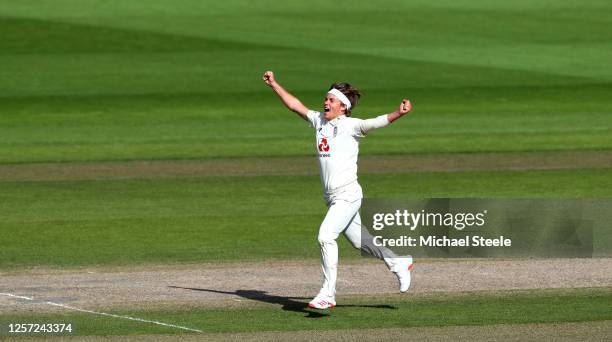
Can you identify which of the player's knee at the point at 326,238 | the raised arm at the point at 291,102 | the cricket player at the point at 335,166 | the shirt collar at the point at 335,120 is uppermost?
the raised arm at the point at 291,102

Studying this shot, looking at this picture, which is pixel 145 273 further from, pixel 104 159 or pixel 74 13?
pixel 74 13

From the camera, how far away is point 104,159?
28094mm

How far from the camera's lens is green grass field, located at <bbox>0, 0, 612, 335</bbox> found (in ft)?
60.7

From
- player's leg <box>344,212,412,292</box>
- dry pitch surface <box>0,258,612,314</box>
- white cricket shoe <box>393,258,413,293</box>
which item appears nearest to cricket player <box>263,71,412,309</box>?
player's leg <box>344,212,412,292</box>

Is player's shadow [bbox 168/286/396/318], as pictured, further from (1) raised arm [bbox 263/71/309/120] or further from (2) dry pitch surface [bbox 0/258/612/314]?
(1) raised arm [bbox 263/71/309/120]

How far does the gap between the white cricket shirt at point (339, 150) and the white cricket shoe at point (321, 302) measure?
109 cm

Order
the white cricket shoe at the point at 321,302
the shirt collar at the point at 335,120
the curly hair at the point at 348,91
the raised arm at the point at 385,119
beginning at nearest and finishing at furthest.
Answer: the raised arm at the point at 385,119 → the white cricket shoe at the point at 321,302 → the shirt collar at the point at 335,120 → the curly hair at the point at 348,91

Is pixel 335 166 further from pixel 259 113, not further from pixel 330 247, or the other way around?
pixel 259 113

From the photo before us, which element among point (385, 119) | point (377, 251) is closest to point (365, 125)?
point (385, 119)

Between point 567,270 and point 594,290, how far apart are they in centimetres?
125

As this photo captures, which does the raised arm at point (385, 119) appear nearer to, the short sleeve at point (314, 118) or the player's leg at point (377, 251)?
the short sleeve at point (314, 118)

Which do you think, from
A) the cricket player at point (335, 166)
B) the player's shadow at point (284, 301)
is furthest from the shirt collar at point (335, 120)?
the player's shadow at point (284, 301)

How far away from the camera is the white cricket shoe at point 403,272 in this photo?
14.9m

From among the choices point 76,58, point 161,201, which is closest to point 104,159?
point 161,201
